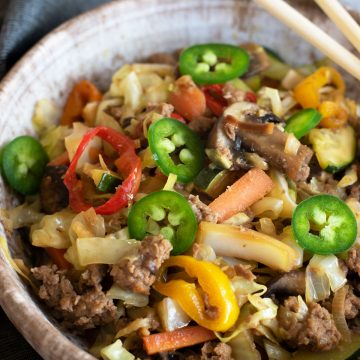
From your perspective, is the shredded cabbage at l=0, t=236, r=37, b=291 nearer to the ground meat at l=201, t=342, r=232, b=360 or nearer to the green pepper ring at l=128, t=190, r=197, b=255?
the green pepper ring at l=128, t=190, r=197, b=255

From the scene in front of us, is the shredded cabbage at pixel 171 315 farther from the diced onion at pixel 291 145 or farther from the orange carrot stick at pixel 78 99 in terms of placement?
the orange carrot stick at pixel 78 99

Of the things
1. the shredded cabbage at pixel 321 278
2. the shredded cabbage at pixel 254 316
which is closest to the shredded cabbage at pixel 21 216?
the shredded cabbage at pixel 254 316

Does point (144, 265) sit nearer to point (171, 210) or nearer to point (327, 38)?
point (171, 210)

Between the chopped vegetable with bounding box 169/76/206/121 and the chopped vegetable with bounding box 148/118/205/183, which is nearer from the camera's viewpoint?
the chopped vegetable with bounding box 148/118/205/183

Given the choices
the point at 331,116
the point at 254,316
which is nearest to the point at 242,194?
the point at 254,316

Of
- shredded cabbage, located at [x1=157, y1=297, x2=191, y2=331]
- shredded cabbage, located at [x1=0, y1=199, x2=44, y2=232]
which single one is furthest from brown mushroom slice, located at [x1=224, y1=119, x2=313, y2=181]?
shredded cabbage, located at [x1=0, y1=199, x2=44, y2=232]
